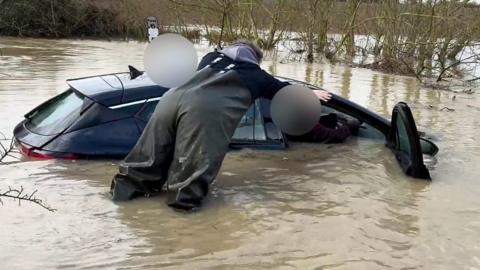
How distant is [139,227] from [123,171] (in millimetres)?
741

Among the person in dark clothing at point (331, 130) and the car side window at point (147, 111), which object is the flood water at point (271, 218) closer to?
the person in dark clothing at point (331, 130)

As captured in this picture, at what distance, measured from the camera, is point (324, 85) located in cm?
1602

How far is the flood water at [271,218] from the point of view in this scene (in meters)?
4.22

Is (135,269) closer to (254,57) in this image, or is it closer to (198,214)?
(198,214)

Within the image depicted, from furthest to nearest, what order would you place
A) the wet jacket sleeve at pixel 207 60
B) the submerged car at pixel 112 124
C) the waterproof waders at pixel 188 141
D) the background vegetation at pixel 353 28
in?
the background vegetation at pixel 353 28
the submerged car at pixel 112 124
the wet jacket sleeve at pixel 207 60
the waterproof waders at pixel 188 141

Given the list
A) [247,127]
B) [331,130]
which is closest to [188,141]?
[247,127]

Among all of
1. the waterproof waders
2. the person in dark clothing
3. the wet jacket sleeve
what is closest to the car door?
the person in dark clothing

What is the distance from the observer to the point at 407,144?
6230 mm

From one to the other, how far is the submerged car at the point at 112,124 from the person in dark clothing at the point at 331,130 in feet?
0.72

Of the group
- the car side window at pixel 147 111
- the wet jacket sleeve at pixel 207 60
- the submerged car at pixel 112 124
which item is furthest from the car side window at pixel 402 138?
the car side window at pixel 147 111

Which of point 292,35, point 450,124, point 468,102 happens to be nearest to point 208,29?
point 292,35

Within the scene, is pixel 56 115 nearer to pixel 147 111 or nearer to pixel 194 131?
pixel 147 111

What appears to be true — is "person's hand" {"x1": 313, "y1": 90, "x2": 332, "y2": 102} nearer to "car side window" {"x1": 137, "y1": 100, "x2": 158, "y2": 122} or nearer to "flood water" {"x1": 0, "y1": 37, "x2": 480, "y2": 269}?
"flood water" {"x1": 0, "y1": 37, "x2": 480, "y2": 269}

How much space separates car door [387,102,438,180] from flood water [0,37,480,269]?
0.09 m
